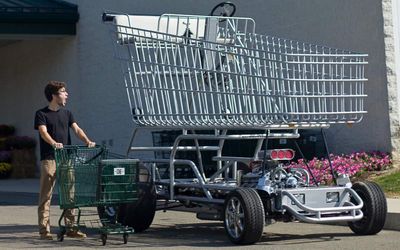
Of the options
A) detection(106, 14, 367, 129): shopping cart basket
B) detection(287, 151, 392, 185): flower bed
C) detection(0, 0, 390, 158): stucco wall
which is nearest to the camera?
detection(106, 14, 367, 129): shopping cart basket

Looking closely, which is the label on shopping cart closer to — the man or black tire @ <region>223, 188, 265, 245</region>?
the man

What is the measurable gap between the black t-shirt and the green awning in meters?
10.9

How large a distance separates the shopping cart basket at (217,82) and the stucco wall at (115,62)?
16.3 feet

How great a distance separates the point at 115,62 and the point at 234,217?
12301 millimetres

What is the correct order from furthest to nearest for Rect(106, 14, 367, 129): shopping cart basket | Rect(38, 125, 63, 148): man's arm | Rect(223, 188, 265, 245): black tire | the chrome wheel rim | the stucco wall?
the stucco wall → Rect(38, 125, 63, 148): man's arm → Rect(106, 14, 367, 129): shopping cart basket → the chrome wheel rim → Rect(223, 188, 265, 245): black tire

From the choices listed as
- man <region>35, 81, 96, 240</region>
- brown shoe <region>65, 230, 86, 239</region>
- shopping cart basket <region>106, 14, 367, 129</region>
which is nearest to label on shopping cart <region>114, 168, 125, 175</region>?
man <region>35, 81, 96, 240</region>

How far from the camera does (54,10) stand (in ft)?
75.0

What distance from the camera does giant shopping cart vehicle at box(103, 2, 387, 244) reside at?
10.5 m

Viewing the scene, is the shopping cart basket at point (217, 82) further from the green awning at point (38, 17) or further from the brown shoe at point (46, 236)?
the green awning at point (38, 17)

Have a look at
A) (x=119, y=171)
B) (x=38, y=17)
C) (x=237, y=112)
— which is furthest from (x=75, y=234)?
(x=38, y=17)

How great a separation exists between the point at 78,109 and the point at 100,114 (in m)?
0.79

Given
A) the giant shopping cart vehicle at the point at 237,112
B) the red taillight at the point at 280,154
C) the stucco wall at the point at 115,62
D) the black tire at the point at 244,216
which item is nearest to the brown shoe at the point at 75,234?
the giant shopping cart vehicle at the point at 237,112

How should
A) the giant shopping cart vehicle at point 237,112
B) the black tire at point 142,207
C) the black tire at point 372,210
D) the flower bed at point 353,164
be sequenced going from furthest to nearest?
the flower bed at point 353,164 < the black tire at point 142,207 < the black tire at point 372,210 < the giant shopping cart vehicle at point 237,112

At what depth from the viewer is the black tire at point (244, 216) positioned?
10188 millimetres
